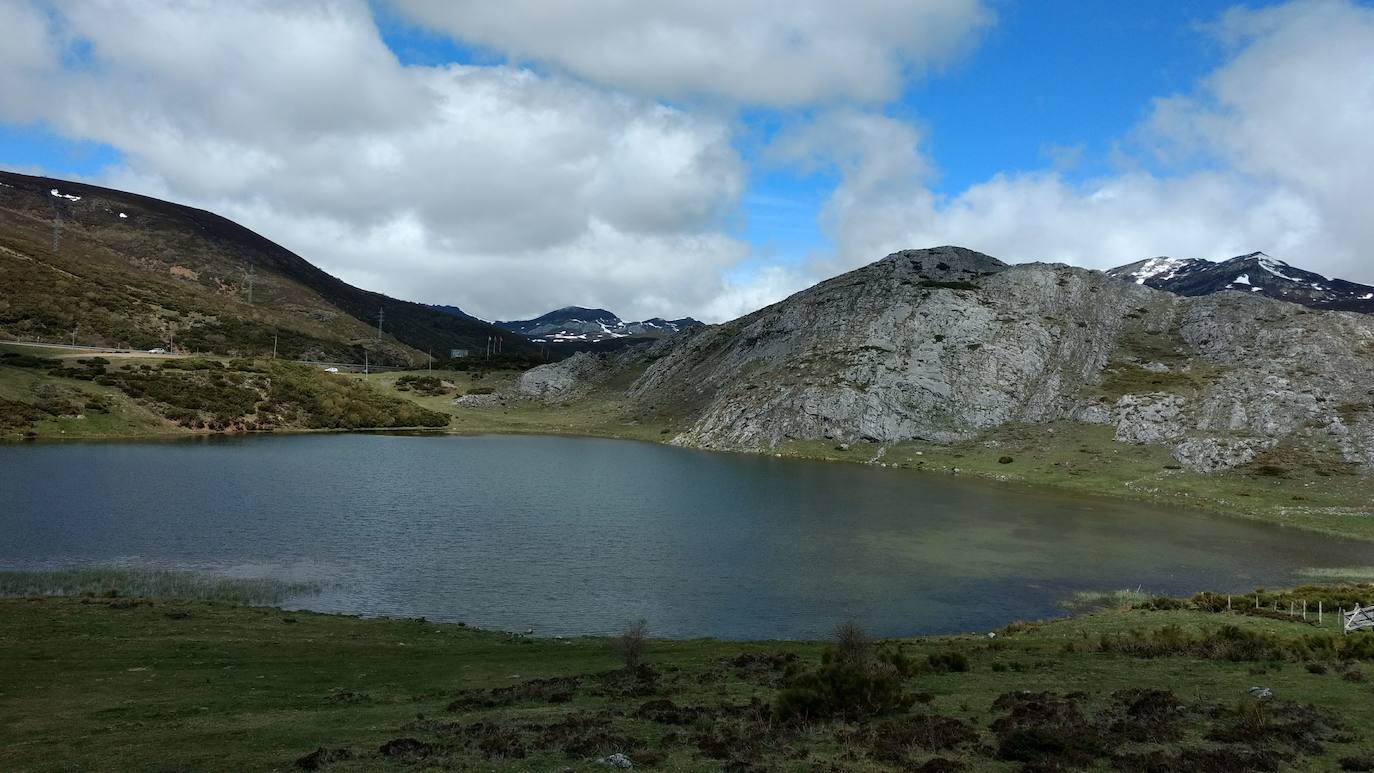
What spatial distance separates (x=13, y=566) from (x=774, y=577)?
159 ft

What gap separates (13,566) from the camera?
47031mm

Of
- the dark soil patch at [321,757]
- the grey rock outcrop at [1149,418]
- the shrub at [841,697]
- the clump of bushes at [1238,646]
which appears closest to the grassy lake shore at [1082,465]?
the grey rock outcrop at [1149,418]

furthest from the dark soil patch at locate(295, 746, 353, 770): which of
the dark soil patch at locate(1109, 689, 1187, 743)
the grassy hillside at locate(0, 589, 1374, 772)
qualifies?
the dark soil patch at locate(1109, 689, 1187, 743)

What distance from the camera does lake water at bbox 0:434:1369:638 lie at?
48.2 metres

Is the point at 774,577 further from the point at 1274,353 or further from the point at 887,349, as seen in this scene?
the point at 1274,353

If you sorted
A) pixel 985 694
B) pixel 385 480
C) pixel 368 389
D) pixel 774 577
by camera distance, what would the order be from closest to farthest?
pixel 985 694 < pixel 774 577 < pixel 385 480 < pixel 368 389

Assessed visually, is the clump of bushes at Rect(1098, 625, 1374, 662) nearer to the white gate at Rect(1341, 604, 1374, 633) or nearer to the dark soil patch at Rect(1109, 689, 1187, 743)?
the white gate at Rect(1341, 604, 1374, 633)

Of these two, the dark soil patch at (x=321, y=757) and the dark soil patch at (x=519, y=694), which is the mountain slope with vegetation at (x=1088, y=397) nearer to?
the dark soil patch at (x=519, y=694)

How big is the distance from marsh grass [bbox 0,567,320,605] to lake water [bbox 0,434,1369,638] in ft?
6.64

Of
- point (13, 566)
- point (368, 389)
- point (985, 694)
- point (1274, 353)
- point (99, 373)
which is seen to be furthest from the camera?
point (368, 389)

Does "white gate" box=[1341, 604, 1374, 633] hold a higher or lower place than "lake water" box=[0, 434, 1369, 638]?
higher

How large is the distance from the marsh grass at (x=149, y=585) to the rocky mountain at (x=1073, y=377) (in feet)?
404

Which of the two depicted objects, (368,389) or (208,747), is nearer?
(208,747)

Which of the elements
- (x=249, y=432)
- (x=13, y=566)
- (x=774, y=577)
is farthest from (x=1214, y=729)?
(x=249, y=432)
